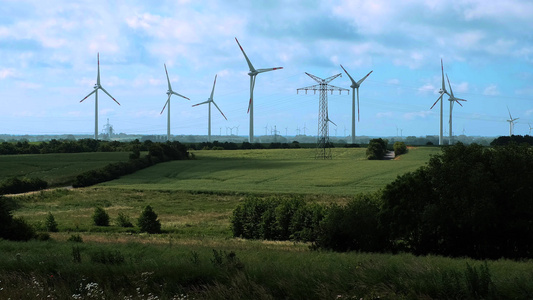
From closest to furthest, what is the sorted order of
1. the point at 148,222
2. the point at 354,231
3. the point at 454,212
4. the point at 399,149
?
the point at 454,212, the point at 354,231, the point at 148,222, the point at 399,149

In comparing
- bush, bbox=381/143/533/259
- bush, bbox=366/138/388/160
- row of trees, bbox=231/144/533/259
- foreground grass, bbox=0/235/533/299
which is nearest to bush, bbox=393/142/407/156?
bush, bbox=366/138/388/160

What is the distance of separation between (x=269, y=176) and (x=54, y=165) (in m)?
40.3

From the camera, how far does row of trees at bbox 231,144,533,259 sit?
23594mm

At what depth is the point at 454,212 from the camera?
2375 cm

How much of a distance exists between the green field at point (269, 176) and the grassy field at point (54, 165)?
27.4 ft

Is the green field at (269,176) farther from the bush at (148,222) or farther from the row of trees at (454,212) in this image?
the row of trees at (454,212)

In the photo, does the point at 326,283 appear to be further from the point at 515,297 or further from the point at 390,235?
the point at 390,235

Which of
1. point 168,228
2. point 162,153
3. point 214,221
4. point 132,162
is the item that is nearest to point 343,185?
point 214,221

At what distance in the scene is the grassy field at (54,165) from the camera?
290 feet

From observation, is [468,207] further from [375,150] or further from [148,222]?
[375,150]

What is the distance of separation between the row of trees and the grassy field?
227 feet

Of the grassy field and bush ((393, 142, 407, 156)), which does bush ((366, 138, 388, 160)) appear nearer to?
bush ((393, 142, 407, 156))

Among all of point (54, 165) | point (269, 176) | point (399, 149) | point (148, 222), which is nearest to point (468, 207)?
point (148, 222)

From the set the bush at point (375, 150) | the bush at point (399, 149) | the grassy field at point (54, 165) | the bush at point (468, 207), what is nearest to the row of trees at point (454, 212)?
the bush at point (468, 207)
